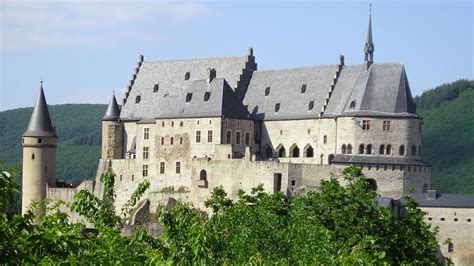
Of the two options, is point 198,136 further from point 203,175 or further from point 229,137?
point 203,175

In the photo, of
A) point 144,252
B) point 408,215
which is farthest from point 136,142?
point 144,252

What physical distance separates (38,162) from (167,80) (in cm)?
1129

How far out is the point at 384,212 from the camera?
196ft

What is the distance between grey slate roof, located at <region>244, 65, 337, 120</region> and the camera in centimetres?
8331


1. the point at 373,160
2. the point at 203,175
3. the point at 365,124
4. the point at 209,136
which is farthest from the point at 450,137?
the point at 203,175

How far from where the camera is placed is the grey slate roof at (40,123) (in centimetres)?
8862

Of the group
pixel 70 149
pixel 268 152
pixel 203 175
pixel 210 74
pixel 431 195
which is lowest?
pixel 431 195

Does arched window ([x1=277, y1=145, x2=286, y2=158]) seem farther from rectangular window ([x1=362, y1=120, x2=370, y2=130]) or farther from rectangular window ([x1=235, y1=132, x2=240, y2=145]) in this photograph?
rectangular window ([x1=362, y1=120, x2=370, y2=130])

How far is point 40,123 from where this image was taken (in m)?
89.7

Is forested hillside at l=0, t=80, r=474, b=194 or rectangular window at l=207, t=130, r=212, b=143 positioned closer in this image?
rectangular window at l=207, t=130, r=212, b=143

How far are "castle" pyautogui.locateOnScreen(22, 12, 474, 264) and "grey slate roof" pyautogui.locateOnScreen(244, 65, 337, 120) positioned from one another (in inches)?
3.6

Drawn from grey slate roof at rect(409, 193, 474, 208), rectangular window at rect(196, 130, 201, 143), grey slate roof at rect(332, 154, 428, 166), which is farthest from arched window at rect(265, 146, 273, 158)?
grey slate roof at rect(409, 193, 474, 208)

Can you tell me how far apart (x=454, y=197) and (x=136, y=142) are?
23.7 m

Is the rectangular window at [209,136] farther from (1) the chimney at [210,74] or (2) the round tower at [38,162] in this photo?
(2) the round tower at [38,162]
